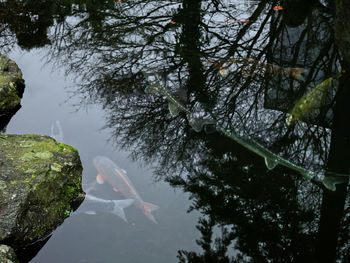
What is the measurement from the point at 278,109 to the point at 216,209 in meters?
2.11

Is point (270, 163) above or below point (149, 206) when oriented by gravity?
above

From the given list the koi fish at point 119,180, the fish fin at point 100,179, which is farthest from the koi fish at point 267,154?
the fish fin at point 100,179

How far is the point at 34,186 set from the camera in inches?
99.3

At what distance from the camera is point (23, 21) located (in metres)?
6.71

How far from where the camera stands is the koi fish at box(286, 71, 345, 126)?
451cm

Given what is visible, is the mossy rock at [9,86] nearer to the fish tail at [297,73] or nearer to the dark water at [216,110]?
the dark water at [216,110]

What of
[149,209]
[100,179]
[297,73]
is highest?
[297,73]

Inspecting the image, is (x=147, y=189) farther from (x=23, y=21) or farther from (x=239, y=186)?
(x=23, y=21)

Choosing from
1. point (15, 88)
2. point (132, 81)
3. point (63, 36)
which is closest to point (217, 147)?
point (132, 81)

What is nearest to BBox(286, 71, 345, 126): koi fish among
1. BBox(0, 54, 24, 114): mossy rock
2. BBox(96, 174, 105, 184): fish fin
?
BBox(96, 174, 105, 184): fish fin

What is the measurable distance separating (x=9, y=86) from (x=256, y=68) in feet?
13.0

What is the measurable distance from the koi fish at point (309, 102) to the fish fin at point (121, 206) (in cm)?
259

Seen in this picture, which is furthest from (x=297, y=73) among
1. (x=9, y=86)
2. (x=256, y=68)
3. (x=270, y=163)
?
(x=9, y=86)

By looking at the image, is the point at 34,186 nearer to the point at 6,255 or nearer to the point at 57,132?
the point at 6,255
